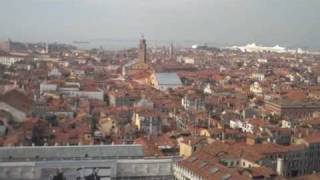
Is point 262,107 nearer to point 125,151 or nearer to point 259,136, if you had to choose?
point 259,136

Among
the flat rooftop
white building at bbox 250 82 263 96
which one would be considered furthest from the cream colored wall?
white building at bbox 250 82 263 96

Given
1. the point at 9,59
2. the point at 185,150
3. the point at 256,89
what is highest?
the point at 185,150

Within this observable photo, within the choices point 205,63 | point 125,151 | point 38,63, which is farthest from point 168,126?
point 205,63

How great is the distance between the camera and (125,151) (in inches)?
332

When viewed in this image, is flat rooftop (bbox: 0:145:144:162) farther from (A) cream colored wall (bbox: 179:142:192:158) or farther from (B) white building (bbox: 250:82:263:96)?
(B) white building (bbox: 250:82:263:96)

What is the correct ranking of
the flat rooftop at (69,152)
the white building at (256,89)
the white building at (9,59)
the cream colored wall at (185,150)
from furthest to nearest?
the white building at (9,59) → the white building at (256,89) → the cream colored wall at (185,150) → the flat rooftop at (69,152)

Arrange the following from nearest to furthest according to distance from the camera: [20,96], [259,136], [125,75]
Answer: [259,136] < [20,96] < [125,75]

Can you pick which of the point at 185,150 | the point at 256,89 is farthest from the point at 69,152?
the point at 256,89

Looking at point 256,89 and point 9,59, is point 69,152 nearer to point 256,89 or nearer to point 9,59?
point 256,89

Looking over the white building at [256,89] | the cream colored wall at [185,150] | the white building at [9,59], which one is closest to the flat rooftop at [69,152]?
the cream colored wall at [185,150]

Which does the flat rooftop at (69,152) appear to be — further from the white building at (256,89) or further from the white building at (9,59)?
the white building at (9,59)

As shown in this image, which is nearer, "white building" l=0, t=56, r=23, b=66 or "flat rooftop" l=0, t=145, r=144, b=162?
"flat rooftop" l=0, t=145, r=144, b=162

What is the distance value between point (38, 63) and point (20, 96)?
42.7ft

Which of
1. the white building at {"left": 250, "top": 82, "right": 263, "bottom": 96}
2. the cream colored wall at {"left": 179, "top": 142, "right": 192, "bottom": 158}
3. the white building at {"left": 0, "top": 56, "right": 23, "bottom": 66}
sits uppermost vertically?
the cream colored wall at {"left": 179, "top": 142, "right": 192, "bottom": 158}
